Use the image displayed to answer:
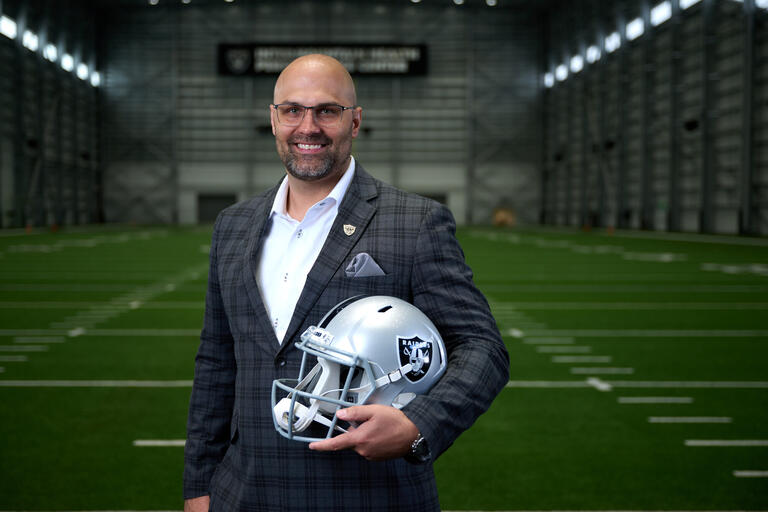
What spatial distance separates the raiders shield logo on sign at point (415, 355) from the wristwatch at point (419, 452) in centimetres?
14

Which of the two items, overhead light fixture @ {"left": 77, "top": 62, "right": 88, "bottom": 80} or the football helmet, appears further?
overhead light fixture @ {"left": 77, "top": 62, "right": 88, "bottom": 80}

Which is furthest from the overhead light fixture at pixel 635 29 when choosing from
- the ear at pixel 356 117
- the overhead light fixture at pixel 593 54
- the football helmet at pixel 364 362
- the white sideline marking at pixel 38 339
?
the football helmet at pixel 364 362

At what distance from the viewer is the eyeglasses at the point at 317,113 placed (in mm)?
1953

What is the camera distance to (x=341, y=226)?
6.33ft

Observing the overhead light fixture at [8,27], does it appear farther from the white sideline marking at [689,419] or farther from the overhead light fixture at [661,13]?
the white sideline marking at [689,419]

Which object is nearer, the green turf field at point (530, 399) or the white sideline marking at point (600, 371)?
the green turf field at point (530, 399)

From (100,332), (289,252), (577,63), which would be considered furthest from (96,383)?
(577,63)

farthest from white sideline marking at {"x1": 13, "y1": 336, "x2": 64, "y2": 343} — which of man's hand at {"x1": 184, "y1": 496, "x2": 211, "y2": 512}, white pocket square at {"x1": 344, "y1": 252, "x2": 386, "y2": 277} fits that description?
Result: white pocket square at {"x1": 344, "y1": 252, "x2": 386, "y2": 277}

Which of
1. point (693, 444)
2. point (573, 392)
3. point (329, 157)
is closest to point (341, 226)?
point (329, 157)

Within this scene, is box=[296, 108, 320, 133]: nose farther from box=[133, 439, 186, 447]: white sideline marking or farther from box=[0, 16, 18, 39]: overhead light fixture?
box=[0, 16, 18, 39]: overhead light fixture

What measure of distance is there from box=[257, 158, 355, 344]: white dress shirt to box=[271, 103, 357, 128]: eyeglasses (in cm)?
15

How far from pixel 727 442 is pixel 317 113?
408 cm

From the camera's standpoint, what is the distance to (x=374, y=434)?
152 cm

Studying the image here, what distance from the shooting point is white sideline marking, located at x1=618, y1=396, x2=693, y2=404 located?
232 inches
